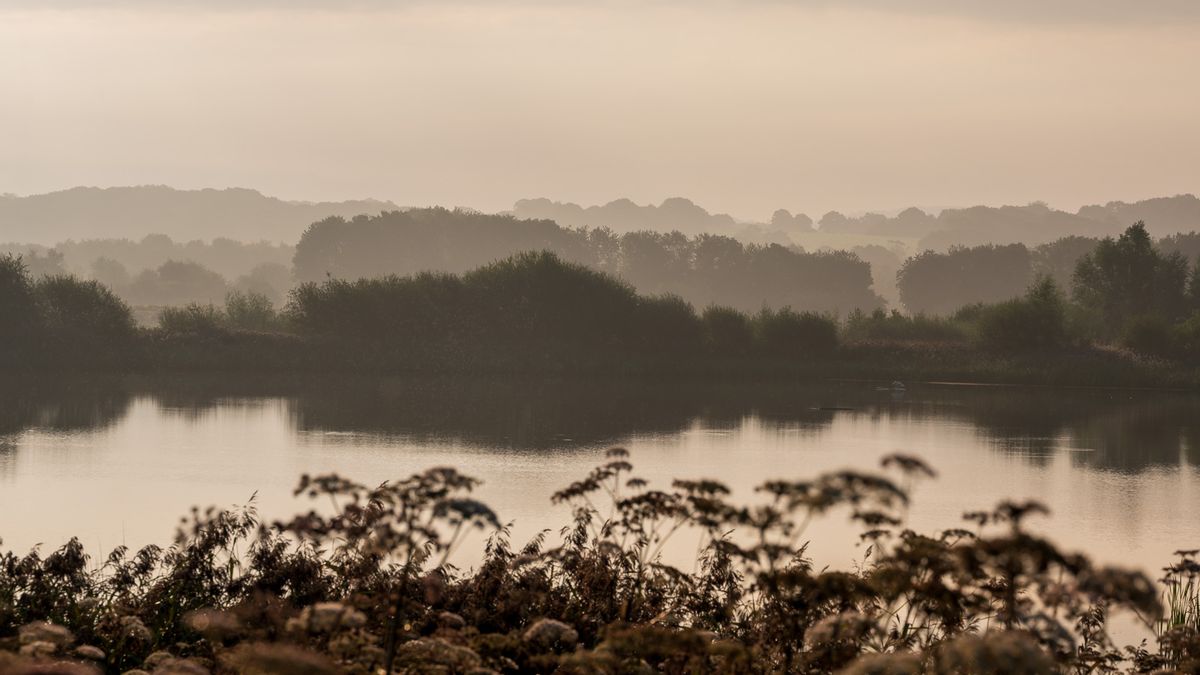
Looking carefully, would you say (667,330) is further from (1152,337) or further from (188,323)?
(1152,337)

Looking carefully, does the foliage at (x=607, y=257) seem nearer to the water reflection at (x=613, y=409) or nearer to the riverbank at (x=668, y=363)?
the riverbank at (x=668, y=363)

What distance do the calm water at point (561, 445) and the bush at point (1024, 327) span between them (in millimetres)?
8819

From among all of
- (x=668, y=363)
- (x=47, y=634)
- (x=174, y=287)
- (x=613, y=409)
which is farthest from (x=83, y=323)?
(x=174, y=287)

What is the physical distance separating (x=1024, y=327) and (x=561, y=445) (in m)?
37.9

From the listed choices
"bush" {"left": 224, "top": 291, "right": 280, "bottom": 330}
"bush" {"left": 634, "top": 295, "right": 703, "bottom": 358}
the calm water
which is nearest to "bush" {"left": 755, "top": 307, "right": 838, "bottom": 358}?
"bush" {"left": 634, "top": 295, "right": 703, "bottom": 358}

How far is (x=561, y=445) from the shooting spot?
33.2 m

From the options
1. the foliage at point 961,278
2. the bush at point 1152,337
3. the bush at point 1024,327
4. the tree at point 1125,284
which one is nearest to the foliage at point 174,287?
the foliage at point 961,278

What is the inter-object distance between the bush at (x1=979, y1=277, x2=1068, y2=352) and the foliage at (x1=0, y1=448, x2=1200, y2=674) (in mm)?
50241

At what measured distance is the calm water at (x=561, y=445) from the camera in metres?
22.1

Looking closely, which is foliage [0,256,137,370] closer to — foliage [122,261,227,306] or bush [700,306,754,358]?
bush [700,306,754,358]

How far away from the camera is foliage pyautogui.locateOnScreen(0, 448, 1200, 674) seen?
21.8ft

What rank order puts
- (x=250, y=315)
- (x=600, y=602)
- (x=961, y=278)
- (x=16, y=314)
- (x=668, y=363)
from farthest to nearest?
(x=961, y=278), (x=250, y=315), (x=668, y=363), (x=16, y=314), (x=600, y=602)

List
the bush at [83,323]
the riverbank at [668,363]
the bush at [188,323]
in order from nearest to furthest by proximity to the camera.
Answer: the bush at [83,323]
the riverbank at [668,363]
the bush at [188,323]

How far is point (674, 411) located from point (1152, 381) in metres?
26.5
